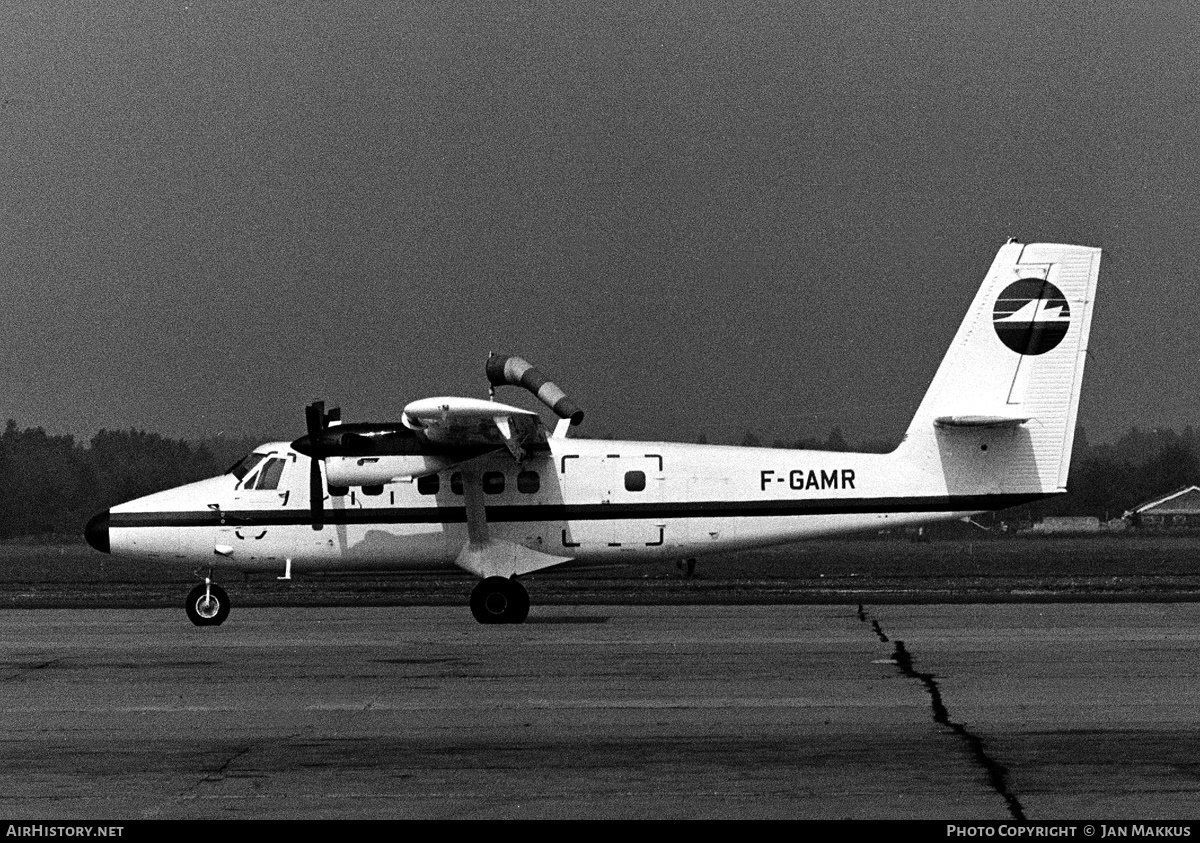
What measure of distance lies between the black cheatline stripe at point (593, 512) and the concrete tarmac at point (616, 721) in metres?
2.19

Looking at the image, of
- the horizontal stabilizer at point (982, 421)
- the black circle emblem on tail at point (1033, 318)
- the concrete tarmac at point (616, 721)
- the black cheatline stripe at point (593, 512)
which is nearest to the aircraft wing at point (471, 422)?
the black cheatline stripe at point (593, 512)

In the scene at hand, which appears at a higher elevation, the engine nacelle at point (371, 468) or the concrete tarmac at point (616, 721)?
the engine nacelle at point (371, 468)

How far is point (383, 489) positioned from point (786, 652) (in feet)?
28.6

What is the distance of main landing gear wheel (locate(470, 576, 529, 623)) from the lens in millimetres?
23594

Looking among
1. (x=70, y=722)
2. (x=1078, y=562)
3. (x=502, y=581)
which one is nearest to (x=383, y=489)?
(x=502, y=581)

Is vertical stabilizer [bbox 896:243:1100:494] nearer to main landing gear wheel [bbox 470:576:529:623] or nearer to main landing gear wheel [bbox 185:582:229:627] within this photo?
main landing gear wheel [bbox 470:576:529:623]

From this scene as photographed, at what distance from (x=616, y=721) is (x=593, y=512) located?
36.4 ft

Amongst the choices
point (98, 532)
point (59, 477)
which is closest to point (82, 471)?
point (59, 477)

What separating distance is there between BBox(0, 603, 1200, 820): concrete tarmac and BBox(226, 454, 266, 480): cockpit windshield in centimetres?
367

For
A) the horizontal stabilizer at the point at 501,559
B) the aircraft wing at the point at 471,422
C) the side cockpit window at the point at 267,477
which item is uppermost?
the aircraft wing at the point at 471,422

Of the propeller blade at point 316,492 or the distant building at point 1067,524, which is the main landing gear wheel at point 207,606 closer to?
the propeller blade at point 316,492

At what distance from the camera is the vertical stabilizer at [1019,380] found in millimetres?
23219

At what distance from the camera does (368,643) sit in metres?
20.0

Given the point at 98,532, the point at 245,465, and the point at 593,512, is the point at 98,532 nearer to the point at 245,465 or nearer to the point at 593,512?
the point at 245,465
